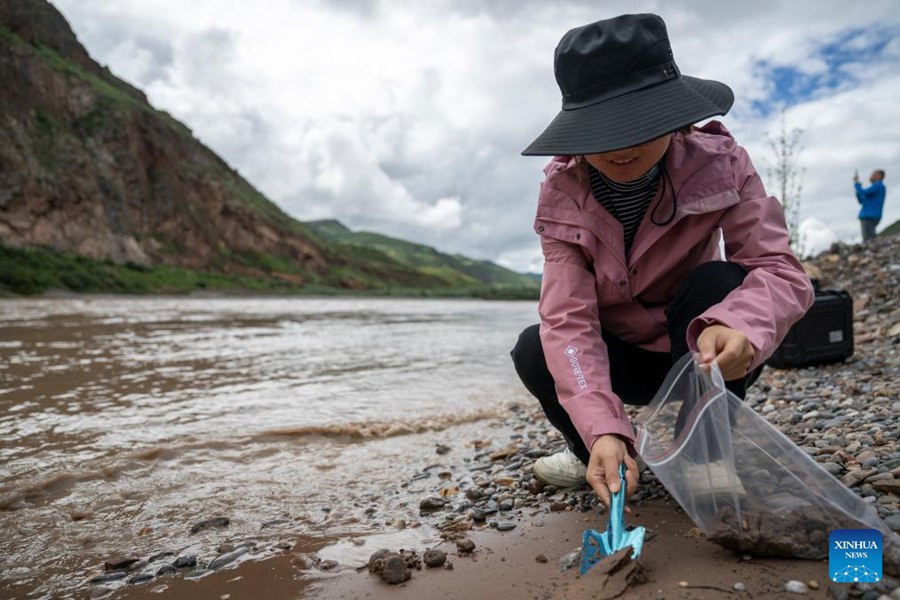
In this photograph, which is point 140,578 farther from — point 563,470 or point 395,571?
point 563,470

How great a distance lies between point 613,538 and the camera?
5.56ft

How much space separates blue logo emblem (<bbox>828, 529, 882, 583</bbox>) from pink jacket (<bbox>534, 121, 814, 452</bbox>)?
1.60ft

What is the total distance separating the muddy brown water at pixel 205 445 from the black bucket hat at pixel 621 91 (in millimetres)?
1561

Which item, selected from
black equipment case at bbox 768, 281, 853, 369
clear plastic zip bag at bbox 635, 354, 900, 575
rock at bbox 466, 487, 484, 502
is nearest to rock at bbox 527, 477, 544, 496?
rock at bbox 466, 487, 484, 502

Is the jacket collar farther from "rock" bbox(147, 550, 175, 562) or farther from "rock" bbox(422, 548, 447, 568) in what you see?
"rock" bbox(147, 550, 175, 562)

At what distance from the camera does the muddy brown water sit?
2.34 metres

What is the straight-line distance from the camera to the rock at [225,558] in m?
2.04

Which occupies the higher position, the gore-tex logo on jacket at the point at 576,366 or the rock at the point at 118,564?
the gore-tex logo on jacket at the point at 576,366

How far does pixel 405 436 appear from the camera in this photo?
4105mm

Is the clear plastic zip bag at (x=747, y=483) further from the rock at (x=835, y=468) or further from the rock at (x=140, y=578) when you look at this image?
the rock at (x=140, y=578)

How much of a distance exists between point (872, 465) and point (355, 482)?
224cm

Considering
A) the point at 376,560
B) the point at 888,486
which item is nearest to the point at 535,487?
the point at 376,560

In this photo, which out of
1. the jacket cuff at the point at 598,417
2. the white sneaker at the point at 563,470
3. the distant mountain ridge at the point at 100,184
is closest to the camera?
the jacket cuff at the point at 598,417

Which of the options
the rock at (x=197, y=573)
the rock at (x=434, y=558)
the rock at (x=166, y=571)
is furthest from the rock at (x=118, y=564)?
the rock at (x=434, y=558)
